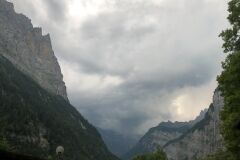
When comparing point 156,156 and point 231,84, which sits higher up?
point 156,156

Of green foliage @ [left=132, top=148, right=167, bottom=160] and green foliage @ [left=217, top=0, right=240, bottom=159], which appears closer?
green foliage @ [left=217, top=0, right=240, bottom=159]

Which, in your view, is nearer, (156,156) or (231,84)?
(231,84)

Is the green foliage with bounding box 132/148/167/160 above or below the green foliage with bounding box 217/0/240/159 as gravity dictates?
above

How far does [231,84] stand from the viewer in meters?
32.7

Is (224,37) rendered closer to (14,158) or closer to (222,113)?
(222,113)

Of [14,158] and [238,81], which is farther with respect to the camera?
[238,81]

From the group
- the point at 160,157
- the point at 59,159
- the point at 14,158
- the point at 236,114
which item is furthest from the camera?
the point at 160,157

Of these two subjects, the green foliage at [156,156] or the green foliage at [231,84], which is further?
the green foliage at [156,156]

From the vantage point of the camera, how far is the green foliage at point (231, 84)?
102 feet

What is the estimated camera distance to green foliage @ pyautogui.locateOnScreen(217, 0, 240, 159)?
102ft

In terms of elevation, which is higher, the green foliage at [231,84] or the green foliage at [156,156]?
the green foliage at [156,156]

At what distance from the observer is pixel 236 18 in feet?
111

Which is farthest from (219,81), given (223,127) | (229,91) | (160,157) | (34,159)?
(160,157)

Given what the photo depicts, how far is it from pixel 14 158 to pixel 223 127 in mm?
19249
